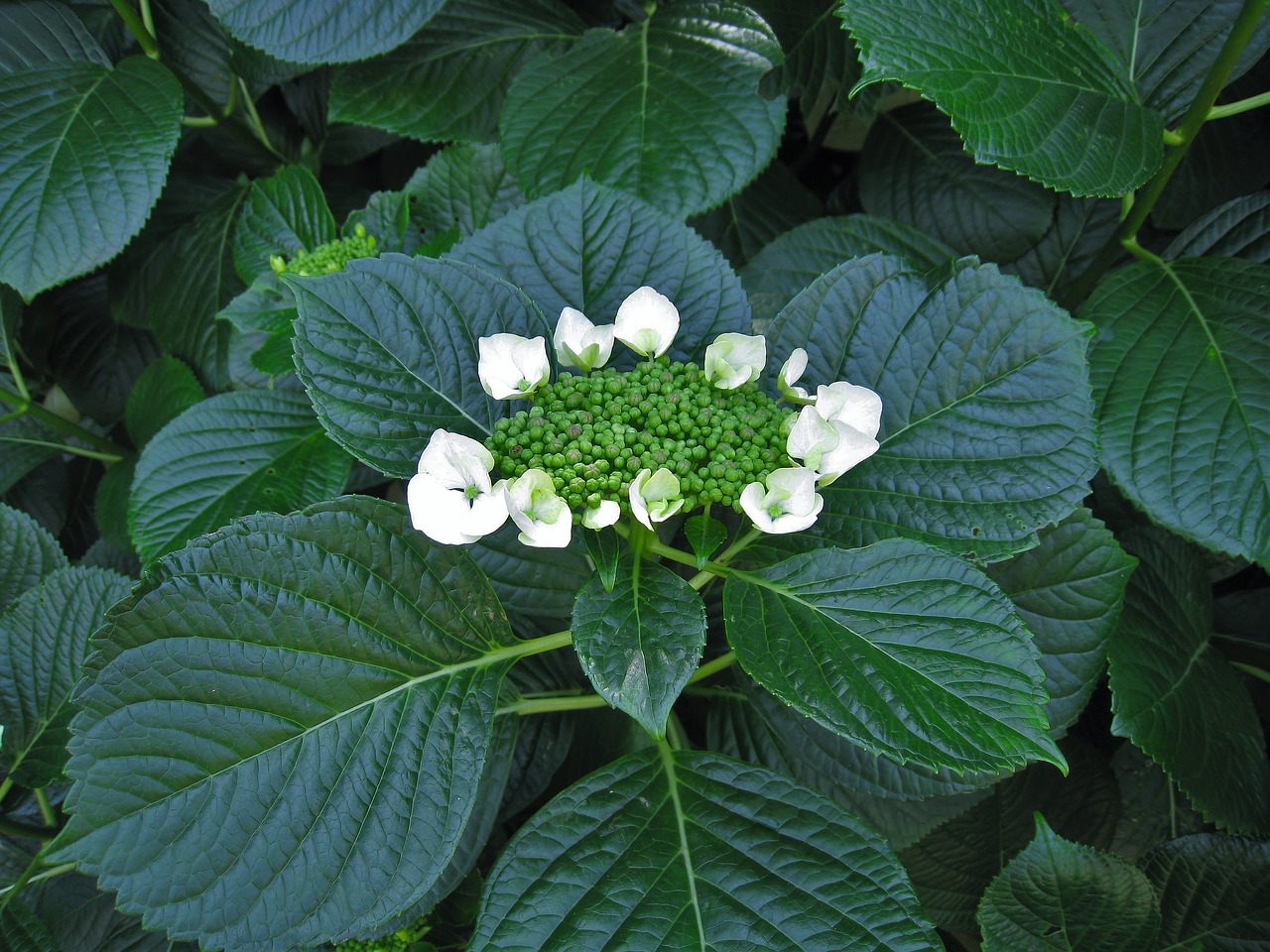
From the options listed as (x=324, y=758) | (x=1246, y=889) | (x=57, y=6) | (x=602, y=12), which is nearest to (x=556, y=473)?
(x=324, y=758)

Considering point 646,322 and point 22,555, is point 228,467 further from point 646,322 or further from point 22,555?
point 646,322

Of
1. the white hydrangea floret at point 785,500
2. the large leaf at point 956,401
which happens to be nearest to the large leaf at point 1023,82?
the large leaf at point 956,401

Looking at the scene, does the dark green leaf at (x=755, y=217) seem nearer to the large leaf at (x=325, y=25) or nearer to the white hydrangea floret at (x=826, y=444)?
the large leaf at (x=325, y=25)

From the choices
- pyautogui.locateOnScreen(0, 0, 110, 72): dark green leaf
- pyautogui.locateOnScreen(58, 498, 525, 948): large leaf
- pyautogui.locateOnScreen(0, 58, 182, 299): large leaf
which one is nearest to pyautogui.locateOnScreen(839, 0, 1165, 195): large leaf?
pyautogui.locateOnScreen(58, 498, 525, 948): large leaf

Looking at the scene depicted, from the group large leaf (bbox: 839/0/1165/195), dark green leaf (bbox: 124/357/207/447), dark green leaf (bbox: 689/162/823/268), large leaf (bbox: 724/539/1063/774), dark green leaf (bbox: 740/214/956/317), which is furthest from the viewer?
dark green leaf (bbox: 689/162/823/268)

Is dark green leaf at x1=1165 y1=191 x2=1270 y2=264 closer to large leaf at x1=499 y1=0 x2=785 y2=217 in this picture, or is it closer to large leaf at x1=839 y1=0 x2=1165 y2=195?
large leaf at x1=839 y1=0 x2=1165 y2=195

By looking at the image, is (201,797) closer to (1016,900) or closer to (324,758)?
(324,758)
